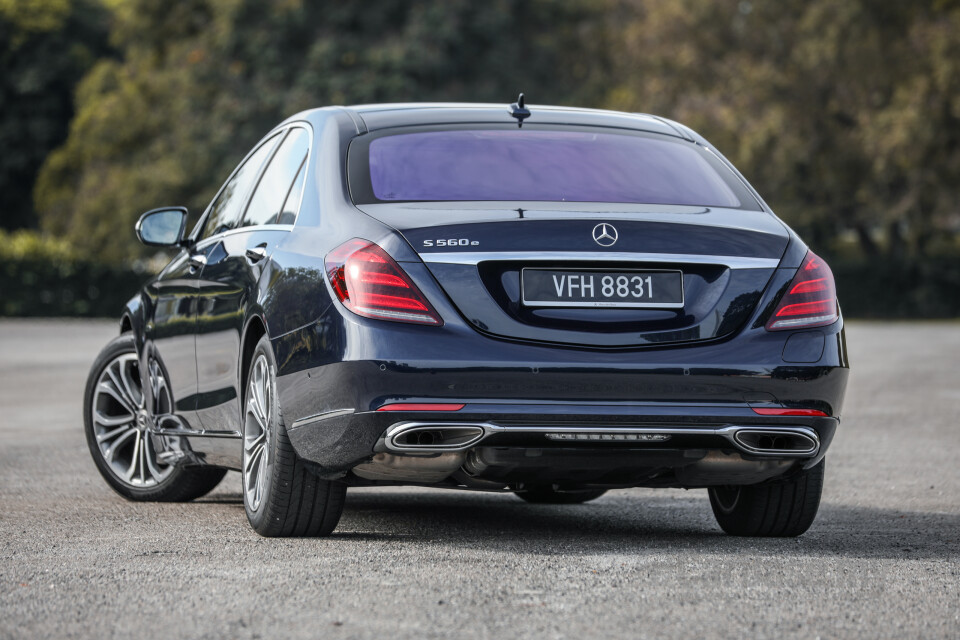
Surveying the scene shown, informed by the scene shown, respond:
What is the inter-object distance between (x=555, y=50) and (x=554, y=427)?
1874 inches

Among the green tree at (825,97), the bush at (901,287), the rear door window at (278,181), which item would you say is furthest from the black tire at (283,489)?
the bush at (901,287)

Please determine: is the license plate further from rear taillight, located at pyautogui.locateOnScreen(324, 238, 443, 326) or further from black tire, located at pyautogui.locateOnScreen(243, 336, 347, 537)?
black tire, located at pyautogui.locateOnScreen(243, 336, 347, 537)

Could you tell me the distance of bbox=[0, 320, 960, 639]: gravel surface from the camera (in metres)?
4.35

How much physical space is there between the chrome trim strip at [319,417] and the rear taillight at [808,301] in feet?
4.71

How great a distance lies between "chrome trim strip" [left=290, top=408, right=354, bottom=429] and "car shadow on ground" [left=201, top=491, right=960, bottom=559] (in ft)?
1.83

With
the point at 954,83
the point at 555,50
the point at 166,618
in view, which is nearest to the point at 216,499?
the point at 166,618

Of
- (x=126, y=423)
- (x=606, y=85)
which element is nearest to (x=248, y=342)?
(x=126, y=423)

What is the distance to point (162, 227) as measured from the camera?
7.57 m

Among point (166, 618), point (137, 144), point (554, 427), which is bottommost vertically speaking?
point (137, 144)

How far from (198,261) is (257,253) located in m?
0.94

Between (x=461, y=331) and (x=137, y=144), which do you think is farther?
(x=137, y=144)

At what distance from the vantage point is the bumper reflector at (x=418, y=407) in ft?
17.2

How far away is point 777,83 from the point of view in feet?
154

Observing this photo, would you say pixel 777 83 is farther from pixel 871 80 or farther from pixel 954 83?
pixel 954 83
